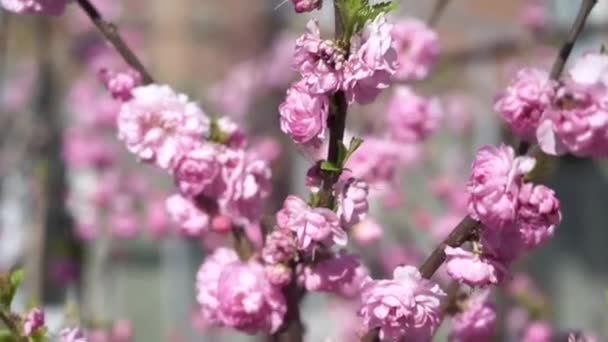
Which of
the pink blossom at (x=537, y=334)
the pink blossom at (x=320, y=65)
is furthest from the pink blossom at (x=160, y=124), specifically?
the pink blossom at (x=537, y=334)

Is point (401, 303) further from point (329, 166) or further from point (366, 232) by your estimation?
point (366, 232)

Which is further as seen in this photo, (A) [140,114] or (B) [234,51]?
(B) [234,51]

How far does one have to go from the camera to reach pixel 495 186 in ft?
4.84

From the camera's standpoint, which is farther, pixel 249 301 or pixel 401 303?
pixel 249 301

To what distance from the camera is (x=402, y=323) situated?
157cm

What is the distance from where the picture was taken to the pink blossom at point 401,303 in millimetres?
1552

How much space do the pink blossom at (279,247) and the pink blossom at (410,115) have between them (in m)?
1.20

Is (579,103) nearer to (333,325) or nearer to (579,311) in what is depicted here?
(333,325)

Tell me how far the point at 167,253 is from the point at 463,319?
6494 mm

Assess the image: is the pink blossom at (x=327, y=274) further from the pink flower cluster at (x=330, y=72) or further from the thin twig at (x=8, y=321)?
the thin twig at (x=8, y=321)

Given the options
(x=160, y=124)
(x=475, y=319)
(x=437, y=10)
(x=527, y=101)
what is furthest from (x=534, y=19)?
(x=527, y=101)

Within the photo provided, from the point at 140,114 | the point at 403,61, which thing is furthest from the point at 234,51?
the point at 140,114

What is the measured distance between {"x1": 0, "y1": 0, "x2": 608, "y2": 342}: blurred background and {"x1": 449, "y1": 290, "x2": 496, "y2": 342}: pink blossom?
5.74ft

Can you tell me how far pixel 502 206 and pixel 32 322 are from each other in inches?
26.2
